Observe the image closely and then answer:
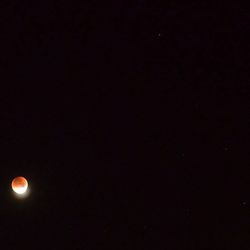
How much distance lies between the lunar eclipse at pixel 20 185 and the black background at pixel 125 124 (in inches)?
0.5

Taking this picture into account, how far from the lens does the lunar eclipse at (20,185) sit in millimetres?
1159

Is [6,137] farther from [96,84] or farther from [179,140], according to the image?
[179,140]

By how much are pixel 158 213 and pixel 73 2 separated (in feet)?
1.83

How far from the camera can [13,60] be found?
1.17m

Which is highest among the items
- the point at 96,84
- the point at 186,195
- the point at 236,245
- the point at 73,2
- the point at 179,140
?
the point at 73,2

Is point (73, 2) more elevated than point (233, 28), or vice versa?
point (73, 2)

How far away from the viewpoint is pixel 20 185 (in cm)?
116

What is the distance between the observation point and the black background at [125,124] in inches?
45.6

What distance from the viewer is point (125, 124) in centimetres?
118

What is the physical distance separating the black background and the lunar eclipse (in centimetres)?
1

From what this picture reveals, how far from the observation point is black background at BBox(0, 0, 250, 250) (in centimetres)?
116

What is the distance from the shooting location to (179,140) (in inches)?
46.2

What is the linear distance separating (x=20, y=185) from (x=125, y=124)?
0.98 feet

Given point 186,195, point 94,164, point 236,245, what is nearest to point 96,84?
point 94,164
